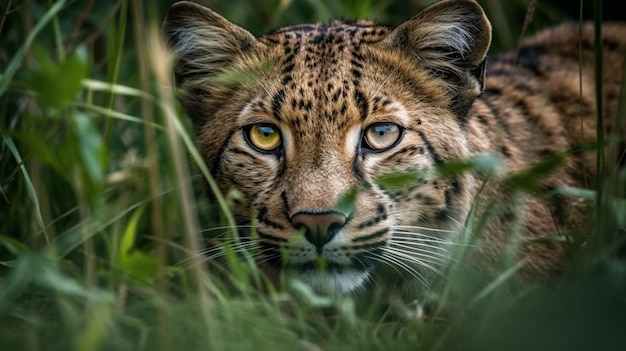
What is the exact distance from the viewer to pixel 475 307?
377 centimetres

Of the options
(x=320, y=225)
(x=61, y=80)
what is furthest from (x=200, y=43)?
(x=61, y=80)

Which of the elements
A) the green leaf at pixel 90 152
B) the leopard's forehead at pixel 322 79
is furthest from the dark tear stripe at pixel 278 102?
the green leaf at pixel 90 152

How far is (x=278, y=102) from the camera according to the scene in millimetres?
4539

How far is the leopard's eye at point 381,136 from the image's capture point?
448cm

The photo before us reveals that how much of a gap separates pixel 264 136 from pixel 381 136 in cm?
61

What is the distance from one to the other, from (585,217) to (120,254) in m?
2.74

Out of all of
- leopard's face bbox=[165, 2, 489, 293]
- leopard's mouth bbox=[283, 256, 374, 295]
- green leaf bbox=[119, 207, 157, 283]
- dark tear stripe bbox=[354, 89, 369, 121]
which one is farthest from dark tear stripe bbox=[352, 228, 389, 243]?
green leaf bbox=[119, 207, 157, 283]

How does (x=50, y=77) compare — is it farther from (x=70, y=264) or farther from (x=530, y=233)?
(x=530, y=233)

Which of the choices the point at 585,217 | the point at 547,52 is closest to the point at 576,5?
the point at 547,52

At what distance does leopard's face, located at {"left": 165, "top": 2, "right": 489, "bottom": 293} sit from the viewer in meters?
4.15

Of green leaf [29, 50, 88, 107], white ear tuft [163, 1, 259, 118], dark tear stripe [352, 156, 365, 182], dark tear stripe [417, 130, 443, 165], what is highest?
white ear tuft [163, 1, 259, 118]

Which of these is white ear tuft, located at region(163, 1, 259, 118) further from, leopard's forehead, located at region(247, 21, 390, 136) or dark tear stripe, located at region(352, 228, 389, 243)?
dark tear stripe, located at region(352, 228, 389, 243)

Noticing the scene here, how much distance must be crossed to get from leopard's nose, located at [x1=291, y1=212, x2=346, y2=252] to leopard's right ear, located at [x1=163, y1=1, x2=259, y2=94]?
→ 1.27 meters

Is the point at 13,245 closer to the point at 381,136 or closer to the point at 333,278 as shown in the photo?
the point at 333,278
